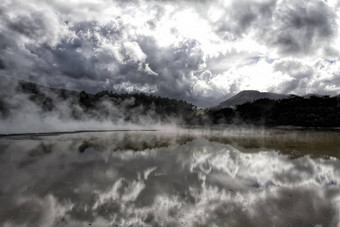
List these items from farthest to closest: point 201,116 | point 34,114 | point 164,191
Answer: point 201,116 < point 34,114 < point 164,191

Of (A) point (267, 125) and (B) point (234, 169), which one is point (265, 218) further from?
(A) point (267, 125)

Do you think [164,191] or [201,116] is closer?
[164,191]

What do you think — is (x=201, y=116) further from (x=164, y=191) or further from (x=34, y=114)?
(x=164, y=191)

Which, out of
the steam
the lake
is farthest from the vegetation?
the lake

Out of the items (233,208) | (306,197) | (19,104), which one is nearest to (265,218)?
(233,208)

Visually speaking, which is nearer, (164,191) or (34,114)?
(164,191)

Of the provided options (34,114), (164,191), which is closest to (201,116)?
(34,114)

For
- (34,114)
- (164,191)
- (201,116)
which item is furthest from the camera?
Answer: (201,116)

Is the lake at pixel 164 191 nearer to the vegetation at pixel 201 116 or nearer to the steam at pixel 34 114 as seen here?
the steam at pixel 34 114

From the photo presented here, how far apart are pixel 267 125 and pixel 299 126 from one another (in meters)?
7.63

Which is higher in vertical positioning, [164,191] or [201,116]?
[201,116]

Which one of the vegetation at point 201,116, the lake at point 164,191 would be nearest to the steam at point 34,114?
the vegetation at point 201,116

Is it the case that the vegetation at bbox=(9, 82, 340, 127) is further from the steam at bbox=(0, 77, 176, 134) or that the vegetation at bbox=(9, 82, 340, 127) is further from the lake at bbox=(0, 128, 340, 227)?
the lake at bbox=(0, 128, 340, 227)

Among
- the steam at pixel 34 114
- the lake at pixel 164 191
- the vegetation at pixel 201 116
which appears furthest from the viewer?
the vegetation at pixel 201 116
